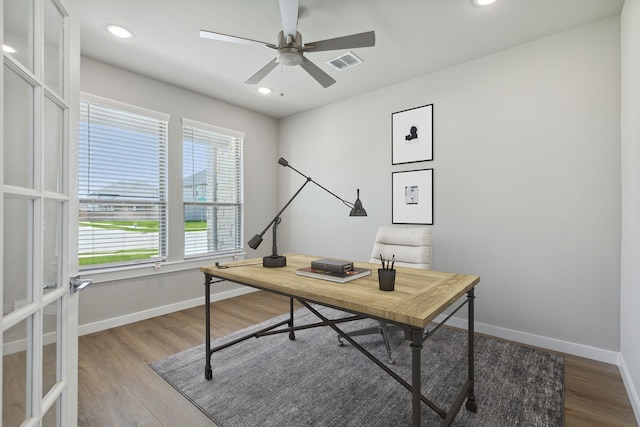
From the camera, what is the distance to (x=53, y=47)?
3.49 ft

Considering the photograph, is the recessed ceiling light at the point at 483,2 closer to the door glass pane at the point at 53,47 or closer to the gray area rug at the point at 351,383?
the door glass pane at the point at 53,47

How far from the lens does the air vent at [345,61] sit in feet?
8.88

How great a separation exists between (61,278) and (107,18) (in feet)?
6.84

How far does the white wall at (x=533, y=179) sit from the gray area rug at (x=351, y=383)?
429mm

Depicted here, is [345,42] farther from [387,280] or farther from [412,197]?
[412,197]

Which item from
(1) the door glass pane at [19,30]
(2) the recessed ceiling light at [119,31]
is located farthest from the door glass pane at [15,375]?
(2) the recessed ceiling light at [119,31]

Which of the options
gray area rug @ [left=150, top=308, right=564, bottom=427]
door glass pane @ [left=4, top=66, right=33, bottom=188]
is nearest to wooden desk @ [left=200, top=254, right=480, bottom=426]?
gray area rug @ [left=150, top=308, right=564, bottom=427]

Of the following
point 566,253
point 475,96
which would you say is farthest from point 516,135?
point 566,253

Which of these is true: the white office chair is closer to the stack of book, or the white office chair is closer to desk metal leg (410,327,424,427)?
the stack of book

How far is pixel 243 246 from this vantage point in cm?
412

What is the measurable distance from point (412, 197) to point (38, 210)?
2.89m

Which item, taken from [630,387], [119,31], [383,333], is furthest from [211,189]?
[630,387]

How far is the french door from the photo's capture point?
81 cm

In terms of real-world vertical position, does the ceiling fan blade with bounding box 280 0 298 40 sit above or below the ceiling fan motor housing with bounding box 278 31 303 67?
above
